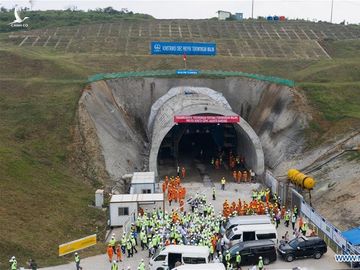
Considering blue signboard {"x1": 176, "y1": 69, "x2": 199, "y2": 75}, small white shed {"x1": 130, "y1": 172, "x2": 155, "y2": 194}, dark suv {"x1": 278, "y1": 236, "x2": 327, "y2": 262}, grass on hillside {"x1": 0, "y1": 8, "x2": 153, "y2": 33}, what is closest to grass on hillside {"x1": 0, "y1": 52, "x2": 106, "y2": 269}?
small white shed {"x1": 130, "y1": 172, "x2": 155, "y2": 194}

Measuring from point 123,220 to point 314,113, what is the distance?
2450 centimetres

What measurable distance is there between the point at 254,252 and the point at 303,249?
2.84m

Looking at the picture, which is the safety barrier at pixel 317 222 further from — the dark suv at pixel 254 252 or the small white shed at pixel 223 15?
the small white shed at pixel 223 15

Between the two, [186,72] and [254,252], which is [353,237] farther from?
[186,72]

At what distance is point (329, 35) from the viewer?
8906 cm

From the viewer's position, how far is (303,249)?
24859mm

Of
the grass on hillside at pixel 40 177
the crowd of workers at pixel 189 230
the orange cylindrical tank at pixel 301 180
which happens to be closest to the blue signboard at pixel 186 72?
the grass on hillside at pixel 40 177

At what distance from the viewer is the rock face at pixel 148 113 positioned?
43.5 metres

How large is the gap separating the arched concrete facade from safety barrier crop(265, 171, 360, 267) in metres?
3.55

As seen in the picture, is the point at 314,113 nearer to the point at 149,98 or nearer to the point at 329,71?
the point at 329,71

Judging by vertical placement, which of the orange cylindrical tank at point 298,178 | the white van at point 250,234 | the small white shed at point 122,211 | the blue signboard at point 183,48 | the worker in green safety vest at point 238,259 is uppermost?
the blue signboard at point 183,48

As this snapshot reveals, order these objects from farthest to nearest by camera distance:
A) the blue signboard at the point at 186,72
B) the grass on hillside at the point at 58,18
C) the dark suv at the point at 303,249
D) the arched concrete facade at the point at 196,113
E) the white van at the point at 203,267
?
the grass on hillside at the point at 58,18 → the blue signboard at the point at 186,72 → the arched concrete facade at the point at 196,113 → the dark suv at the point at 303,249 → the white van at the point at 203,267

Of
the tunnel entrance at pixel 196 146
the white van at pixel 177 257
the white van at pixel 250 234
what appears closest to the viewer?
the white van at pixel 177 257

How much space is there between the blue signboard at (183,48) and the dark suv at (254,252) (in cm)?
4263
